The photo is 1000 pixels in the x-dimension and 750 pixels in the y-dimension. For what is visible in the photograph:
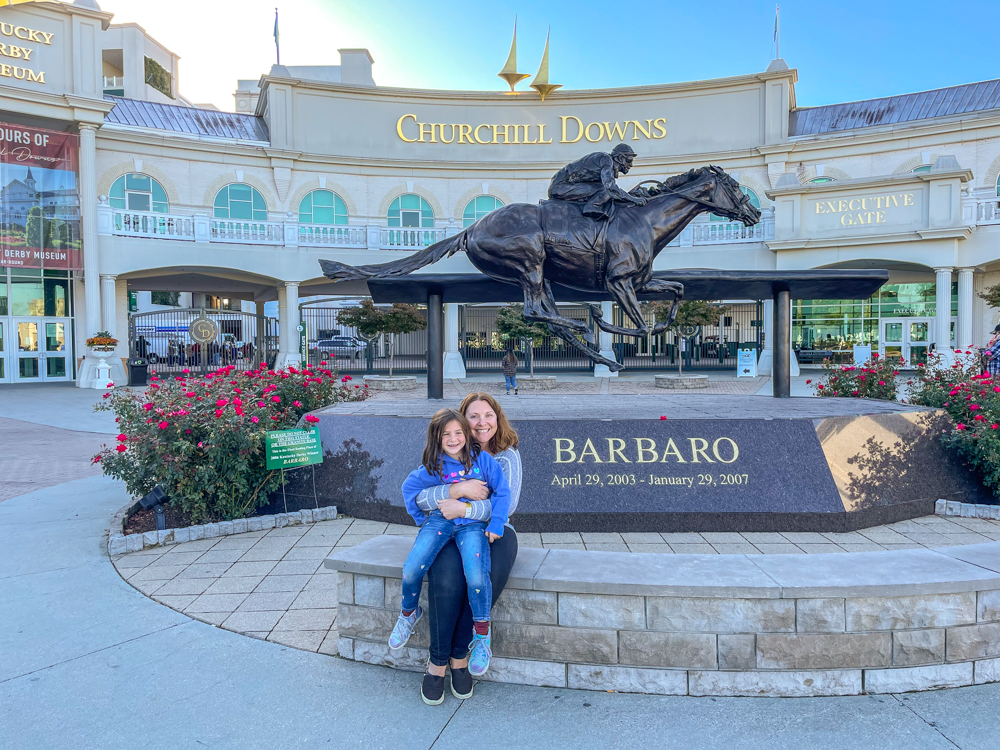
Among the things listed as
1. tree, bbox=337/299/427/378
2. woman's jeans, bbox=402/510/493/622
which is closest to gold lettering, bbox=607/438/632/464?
woman's jeans, bbox=402/510/493/622

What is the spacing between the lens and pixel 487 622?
3.27 m

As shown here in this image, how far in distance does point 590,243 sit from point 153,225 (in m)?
22.9

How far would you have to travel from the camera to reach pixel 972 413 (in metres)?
6.98

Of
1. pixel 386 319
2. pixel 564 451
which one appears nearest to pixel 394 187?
pixel 386 319

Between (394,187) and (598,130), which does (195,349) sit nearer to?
(394,187)

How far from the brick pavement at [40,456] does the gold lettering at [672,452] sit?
7.31 metres

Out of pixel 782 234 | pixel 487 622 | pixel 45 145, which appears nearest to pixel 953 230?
pixel 782 234

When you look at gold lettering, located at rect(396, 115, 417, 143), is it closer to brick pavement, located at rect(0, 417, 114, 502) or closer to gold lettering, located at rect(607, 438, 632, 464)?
brick pavement, located at rect(0, 417, 114, 502)

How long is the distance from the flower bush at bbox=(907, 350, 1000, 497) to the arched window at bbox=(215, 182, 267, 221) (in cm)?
2599

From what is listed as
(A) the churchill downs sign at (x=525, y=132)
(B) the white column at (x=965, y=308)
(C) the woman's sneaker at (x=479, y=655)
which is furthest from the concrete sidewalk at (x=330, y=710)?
(A) the churchill downs sign at (x=525, y=132)

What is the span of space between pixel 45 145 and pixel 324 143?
10272mm

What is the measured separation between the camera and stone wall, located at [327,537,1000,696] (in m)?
3.27

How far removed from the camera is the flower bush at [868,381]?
9633 millimetres

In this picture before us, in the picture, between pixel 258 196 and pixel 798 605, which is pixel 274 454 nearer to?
pixel 798 605
